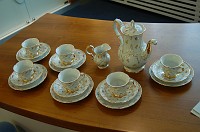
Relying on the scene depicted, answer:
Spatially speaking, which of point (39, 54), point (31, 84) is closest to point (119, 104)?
point (31, 84)

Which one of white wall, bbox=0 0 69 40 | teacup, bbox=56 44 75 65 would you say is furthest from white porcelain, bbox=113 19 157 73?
white wall, bbox=0 0 69 40

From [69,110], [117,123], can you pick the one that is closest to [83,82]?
[69,110]

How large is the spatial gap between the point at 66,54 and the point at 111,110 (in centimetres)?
38

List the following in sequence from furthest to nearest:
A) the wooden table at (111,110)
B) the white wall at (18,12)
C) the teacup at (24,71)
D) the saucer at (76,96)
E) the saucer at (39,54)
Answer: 1. the white wall at (18,12)
2. the saucer at (39,54)
3. the teacup at (24,71)
4. the saucer at (76,96)
5. the wooden table at (111,110)

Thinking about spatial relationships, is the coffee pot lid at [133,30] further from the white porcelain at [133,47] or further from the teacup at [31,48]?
the teacup at [31,48]

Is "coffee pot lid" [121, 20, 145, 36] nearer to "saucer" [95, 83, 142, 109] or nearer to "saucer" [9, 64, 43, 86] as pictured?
"saucer" [95, 83, 142, 109]

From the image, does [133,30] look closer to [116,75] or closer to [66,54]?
[116,75]

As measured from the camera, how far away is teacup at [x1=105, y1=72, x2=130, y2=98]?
3.01ft

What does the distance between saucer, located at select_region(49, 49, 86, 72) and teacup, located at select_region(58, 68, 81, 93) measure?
117mm

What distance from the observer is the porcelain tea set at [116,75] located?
947 mm

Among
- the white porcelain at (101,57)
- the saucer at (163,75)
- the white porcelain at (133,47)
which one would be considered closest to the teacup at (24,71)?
the white porcelain at (101,57)

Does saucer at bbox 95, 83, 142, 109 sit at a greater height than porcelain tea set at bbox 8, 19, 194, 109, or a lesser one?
lesser

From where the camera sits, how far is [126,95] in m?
0.94

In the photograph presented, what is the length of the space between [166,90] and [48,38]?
799mm
